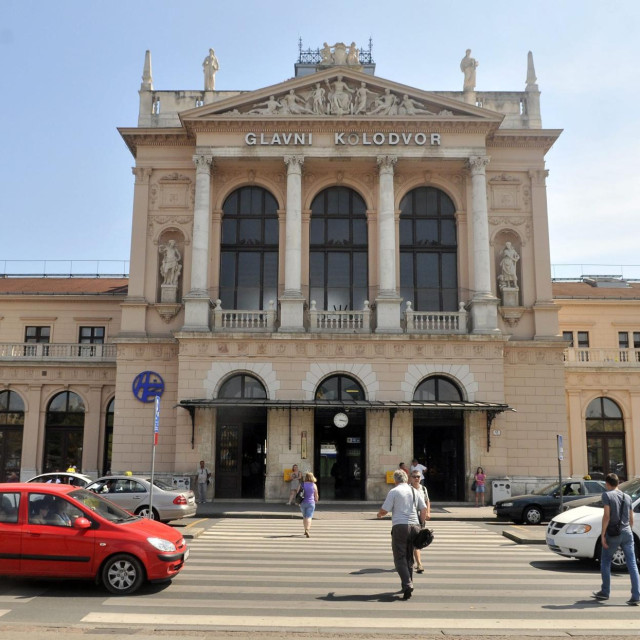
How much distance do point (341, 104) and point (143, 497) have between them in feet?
70.4

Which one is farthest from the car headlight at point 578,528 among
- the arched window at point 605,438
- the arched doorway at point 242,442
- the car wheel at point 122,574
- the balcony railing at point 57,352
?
the balcony railing at point 57,352

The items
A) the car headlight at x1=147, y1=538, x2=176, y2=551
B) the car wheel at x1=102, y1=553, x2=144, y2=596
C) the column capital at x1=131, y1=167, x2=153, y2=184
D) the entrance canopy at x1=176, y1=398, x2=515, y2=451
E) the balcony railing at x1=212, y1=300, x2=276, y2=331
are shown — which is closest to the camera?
the car wheel at x1=102, y1=553, x2=144, y2=596

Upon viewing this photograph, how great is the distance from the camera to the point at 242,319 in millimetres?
33906

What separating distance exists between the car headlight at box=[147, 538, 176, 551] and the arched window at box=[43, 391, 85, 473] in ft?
98.5

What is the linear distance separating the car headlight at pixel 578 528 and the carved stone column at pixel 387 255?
18.5 metres

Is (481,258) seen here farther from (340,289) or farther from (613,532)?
(613,532)

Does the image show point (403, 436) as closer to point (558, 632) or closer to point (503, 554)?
point (503, 554)

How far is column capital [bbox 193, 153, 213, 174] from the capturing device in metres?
34.8

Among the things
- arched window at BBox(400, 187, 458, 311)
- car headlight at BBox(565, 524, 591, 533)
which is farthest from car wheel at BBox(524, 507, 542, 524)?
arched window at BBox(400, 187, 458, 311)

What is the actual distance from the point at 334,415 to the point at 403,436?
10.4 ft

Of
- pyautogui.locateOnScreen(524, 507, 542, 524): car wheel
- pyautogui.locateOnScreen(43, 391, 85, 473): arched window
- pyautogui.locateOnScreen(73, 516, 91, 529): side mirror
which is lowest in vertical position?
pyautogui.locateOnScreen(524, 507, 542, 524): car wheel

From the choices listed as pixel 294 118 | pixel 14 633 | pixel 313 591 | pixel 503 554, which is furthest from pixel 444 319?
pixel 14 633

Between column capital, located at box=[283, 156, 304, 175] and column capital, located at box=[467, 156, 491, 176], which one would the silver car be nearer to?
A: column capital, located at box=[283, 156, 304, 175]

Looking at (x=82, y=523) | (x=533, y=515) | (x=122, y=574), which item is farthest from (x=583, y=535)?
(x=533, y=515)
